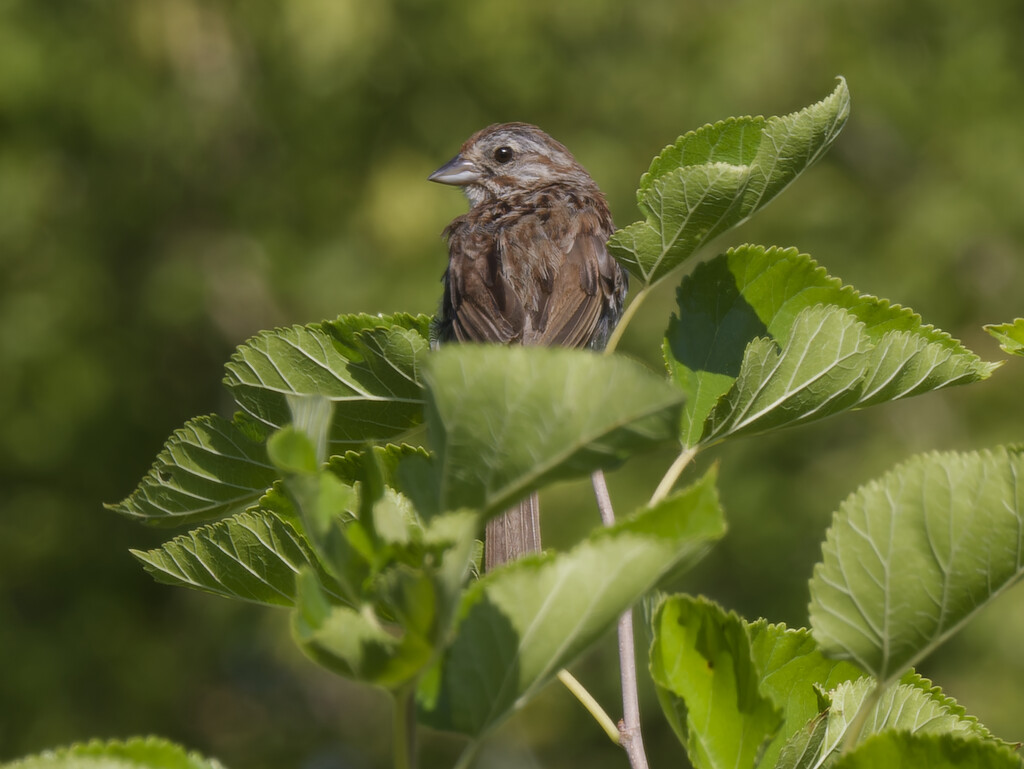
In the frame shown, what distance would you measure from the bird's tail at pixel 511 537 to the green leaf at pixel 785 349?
0.65 m

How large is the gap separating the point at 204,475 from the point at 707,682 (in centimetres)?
87

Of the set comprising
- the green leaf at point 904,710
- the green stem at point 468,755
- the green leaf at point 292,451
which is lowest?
the green leaf at point 904,710

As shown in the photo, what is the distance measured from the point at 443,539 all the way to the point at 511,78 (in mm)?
10070

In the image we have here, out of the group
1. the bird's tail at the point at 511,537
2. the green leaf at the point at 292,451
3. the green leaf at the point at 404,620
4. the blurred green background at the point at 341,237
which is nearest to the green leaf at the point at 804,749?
the green leaf at the point at 404,620

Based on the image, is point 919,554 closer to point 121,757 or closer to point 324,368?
point 121,757

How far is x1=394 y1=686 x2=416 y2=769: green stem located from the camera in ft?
3.21

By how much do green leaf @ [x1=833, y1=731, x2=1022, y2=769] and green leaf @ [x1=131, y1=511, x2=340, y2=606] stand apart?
0.68 meters

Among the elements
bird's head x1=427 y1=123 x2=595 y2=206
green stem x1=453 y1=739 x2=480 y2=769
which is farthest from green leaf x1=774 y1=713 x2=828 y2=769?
bird's head x1=427 y1=123 x2=595 y2=206

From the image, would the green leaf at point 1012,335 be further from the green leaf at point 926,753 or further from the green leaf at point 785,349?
the green leaf at point 926,753

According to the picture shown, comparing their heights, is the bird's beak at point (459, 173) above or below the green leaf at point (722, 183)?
above

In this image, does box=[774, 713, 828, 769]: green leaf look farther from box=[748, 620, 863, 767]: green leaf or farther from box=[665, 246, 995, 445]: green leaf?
box=[665, 246, 995, 445]: green leaf

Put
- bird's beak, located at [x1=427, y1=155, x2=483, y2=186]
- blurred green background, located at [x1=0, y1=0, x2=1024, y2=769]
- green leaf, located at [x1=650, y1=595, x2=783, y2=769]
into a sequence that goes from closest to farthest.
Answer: green leaf, located at [x1=650, y1=595, x2=783, y2=769] → bird's beak, located at [x1=427, y1=155, x2=483, y2=186] → blurred green background, located at [x1=0, y1=0, x2=1024, y2=769]

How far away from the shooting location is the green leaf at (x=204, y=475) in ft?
5.96

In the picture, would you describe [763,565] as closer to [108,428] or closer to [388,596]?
[108,428]
